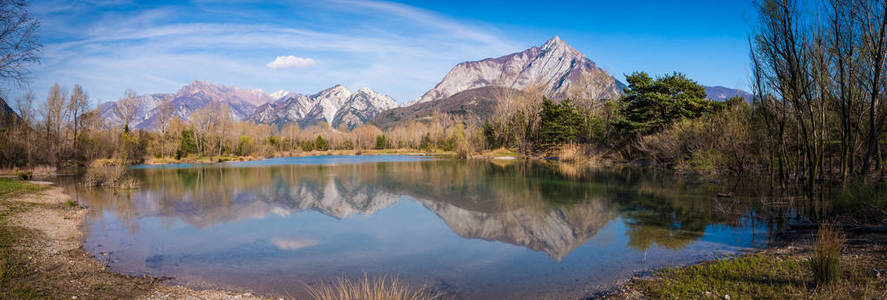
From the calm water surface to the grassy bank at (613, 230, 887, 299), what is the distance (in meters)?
0.95

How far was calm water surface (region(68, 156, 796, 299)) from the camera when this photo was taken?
24.7ft

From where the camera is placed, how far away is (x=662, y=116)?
35062 mm

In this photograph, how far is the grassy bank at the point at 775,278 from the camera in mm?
4798

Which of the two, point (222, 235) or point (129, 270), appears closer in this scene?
point (129, 270)

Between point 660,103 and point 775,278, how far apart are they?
32.0m

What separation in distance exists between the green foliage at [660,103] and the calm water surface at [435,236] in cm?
1616

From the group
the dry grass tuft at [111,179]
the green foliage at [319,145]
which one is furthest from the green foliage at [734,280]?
the green foliage at [319,145]

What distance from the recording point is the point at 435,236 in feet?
36.4

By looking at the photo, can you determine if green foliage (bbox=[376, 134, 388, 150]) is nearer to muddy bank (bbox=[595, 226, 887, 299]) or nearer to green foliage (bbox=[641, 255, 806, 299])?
muddy bank (bbox=[595, 226, 887, 299])

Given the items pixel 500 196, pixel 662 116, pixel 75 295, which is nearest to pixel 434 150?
pixel 662 116

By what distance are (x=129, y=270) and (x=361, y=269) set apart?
183 inches

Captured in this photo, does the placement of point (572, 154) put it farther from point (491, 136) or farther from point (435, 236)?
point (435, 236)

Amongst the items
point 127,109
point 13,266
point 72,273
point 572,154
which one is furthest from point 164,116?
point 72,273

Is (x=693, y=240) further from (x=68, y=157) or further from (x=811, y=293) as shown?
(x=68, y=157)
